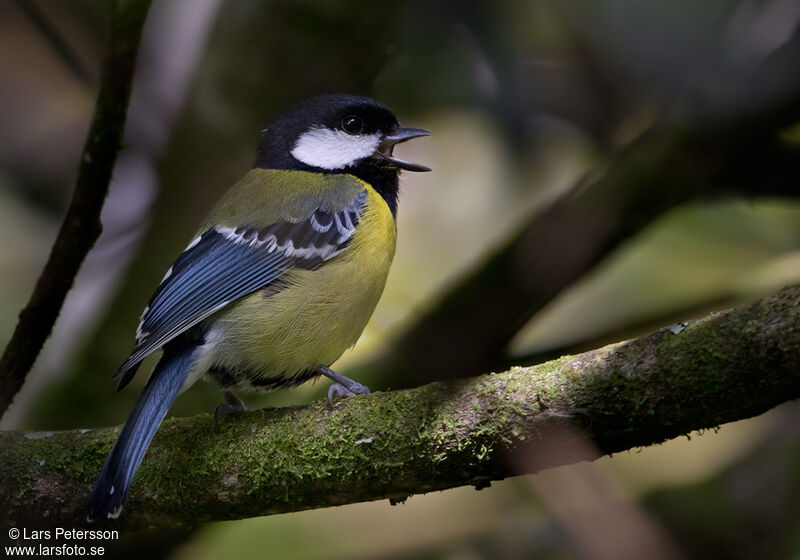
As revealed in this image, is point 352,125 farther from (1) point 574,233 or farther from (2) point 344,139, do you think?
(1) point 574,233

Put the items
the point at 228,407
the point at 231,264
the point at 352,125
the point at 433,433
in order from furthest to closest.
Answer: the point at 352,125 → the point at 231,264 → the point at 228,407 → the point at 433,433

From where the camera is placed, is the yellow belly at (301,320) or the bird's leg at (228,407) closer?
the bird's leg at (228,407)

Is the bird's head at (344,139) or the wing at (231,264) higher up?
the bird's head at (344,139)

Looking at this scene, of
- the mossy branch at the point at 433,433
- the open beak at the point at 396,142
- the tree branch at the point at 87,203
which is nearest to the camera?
the mossy branch at the point at 433,433

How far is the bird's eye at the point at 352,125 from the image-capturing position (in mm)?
2955

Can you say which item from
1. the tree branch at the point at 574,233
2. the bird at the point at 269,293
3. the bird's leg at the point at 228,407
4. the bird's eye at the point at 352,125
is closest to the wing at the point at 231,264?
the bird at the point at 269,293

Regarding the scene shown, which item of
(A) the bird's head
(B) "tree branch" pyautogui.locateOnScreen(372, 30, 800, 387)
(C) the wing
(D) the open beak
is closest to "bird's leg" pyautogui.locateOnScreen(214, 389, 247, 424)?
(C) the wing

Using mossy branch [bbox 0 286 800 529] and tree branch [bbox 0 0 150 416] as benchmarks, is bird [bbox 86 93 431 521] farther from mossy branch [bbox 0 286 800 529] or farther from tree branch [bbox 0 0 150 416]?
tree branch [bbox 0 0 150 416]

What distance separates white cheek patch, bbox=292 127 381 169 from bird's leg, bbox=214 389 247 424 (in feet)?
3.06

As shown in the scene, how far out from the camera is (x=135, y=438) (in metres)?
2.04

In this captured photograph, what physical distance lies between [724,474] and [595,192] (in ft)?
4.19

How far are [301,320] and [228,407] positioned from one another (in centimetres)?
33

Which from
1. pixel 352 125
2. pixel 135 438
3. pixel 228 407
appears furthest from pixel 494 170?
pixel 135 438

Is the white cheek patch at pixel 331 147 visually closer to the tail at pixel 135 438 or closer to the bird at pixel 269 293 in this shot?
the bird at pixel 269 293
